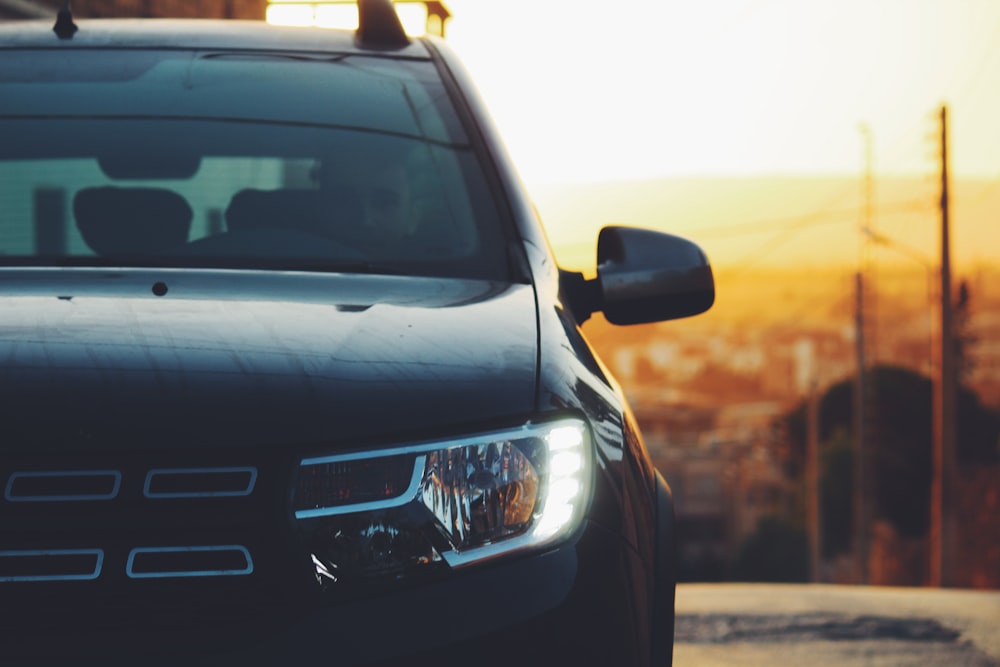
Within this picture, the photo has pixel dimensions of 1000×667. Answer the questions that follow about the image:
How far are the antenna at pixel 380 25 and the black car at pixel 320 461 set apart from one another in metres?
0.79

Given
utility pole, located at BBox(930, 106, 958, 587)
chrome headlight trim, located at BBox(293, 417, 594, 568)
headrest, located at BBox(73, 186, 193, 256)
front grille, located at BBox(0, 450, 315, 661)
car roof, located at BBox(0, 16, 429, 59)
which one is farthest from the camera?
utility pole, located at BBox(930, 106, 958, 587)

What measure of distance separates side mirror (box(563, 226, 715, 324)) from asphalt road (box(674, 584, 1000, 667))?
3224 mm

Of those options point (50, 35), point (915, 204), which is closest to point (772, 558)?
point (915, 204)

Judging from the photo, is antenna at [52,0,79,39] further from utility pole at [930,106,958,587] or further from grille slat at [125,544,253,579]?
utility pole at [930,106,958,587]

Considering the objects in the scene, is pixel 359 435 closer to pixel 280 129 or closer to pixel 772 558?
pixel 280 129

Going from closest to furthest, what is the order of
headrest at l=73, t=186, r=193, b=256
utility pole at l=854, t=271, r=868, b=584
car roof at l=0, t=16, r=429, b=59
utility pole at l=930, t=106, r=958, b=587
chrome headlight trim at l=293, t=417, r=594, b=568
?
1. chrome headlight trim at l=293, t=417, r=594, b=568
2. headrest at l=73, t=186, r=193, b=256
3. car roof at l=0, t=16, r=429, b=59
4. utility pole at l=930, t=106, r=958, b=587
5. utility pole at l=854, t=271, r=868, b=584

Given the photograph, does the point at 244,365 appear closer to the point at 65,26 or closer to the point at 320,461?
the point at 320,461

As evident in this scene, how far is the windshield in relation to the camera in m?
2.70

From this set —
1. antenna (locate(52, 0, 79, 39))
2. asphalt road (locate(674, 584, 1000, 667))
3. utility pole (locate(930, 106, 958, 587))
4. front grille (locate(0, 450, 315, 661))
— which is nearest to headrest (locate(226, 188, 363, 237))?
antenna (locate(52, 0, 79, 39))

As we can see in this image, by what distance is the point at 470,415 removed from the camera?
6.03 ft

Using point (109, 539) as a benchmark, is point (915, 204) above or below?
below

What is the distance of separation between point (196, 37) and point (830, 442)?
188ft

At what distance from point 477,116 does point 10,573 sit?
5.25 feet

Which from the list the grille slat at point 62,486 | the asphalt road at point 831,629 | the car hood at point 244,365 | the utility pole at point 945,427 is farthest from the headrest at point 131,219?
the utility pole at point 945,427
